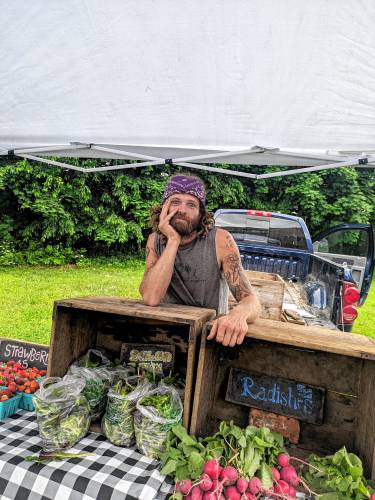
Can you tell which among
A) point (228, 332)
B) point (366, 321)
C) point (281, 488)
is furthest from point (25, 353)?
point (366, 321)

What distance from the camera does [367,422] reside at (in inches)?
58.2

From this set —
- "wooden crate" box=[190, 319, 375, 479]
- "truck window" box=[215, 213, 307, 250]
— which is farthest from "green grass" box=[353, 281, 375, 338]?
"wooden crate" box=[190, 319, 375, 479]

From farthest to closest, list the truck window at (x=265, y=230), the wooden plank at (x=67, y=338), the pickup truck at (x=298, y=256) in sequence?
the truck window at (x=265, y=230), the pickup truck at (x=298, y=256), the wooden plank at (x=67, y=338)

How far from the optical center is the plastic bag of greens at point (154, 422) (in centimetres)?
146

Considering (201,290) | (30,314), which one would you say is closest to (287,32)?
(201,290)

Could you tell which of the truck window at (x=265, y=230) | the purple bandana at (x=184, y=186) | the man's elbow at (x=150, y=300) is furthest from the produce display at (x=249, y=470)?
the truck window at (x=265, y=230)

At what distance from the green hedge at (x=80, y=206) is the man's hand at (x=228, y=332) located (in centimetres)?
1064

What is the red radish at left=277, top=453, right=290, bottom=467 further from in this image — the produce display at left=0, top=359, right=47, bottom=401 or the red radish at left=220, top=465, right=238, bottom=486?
the produce display at left=0, top=359, right=47, bottom=401

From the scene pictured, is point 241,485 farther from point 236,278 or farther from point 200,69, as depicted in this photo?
point 200,69

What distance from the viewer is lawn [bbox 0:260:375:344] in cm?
598

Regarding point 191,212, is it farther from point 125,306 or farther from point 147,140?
point 125,306

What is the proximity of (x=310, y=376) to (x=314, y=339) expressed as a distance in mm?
250

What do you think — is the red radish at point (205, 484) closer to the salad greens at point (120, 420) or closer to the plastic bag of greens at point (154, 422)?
the plastic bag of greens at point (154, 422)

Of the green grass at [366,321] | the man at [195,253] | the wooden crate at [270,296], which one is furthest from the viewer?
the green grass at [366,321]
